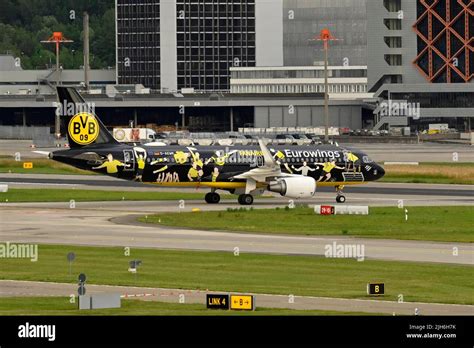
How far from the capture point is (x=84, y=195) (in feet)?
326

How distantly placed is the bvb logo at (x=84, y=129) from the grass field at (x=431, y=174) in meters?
34.5

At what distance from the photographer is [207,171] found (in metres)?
91.2

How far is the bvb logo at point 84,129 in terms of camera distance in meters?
91.9

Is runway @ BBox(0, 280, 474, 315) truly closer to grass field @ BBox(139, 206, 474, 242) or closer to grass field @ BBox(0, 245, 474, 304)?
grass field @ BBox(0, 245, 474, 304)

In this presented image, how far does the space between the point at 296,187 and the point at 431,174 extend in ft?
116

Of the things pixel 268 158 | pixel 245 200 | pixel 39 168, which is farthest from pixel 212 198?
pixel 39 168

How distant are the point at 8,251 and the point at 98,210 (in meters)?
24.2

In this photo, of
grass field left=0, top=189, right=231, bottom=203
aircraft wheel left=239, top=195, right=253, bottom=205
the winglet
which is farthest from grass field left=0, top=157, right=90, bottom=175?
the winglet
